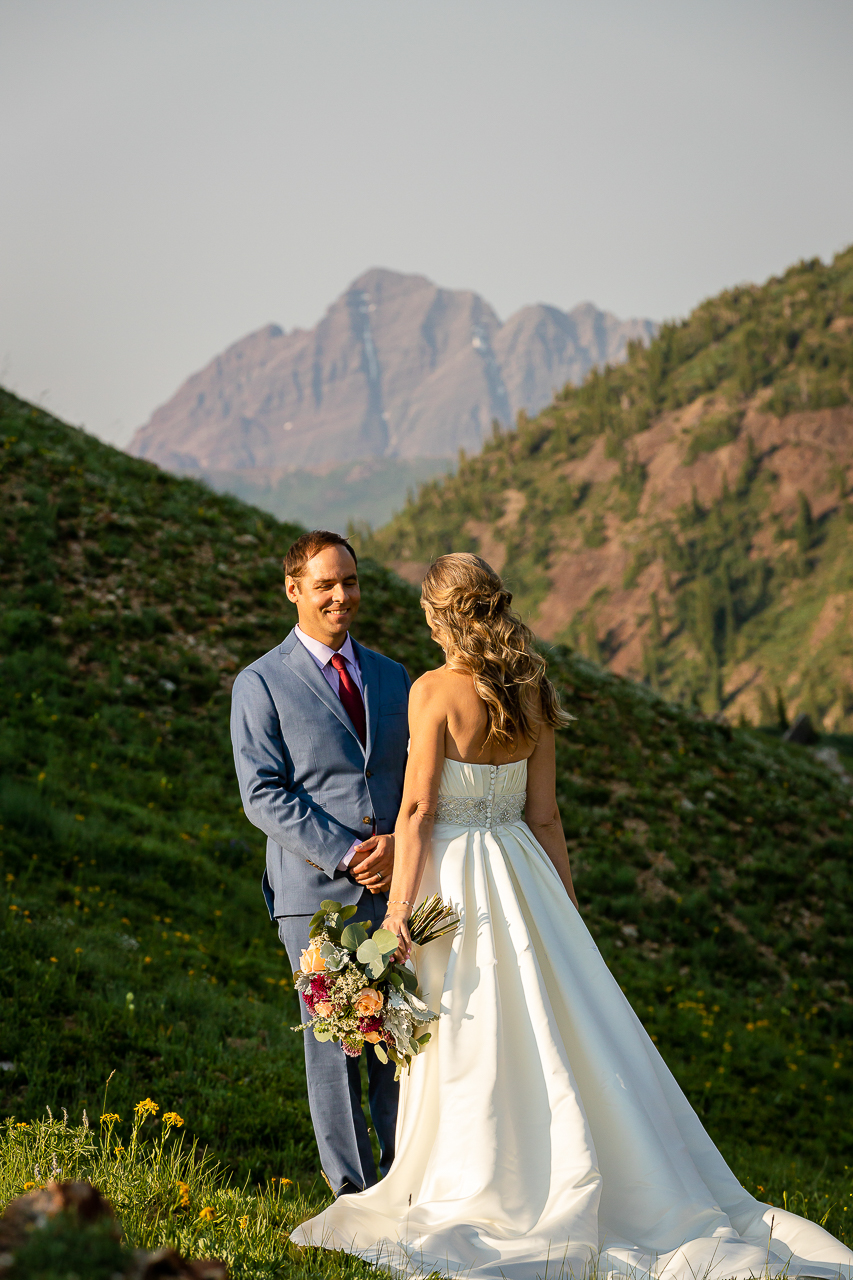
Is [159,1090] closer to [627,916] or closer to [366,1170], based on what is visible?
[366,1170]

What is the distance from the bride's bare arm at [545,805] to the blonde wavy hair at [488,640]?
0.68 feet

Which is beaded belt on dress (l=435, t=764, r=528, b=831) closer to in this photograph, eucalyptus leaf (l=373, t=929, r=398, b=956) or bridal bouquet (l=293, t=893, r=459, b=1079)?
bridal bouquet (l=293, t=893, r=459, b=1079)

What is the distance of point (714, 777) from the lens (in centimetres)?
1472

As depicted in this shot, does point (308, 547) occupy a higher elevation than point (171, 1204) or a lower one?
higher

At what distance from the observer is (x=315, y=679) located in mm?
4137

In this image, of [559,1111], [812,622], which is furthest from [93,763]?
[812,622]

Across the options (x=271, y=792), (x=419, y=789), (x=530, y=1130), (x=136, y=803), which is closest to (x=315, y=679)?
(x=271, y=792)

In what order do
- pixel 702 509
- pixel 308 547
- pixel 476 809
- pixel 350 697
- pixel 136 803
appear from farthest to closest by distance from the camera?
pixel 702 509 < pixel 136 803 < pixel 350 697 < pixel 308 547 < pixel 476 809

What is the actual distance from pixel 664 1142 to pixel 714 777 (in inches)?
455

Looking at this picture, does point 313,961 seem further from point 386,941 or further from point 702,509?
point 702,509

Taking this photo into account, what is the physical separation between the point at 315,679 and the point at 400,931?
1.12m

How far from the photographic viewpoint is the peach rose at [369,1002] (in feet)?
11.6

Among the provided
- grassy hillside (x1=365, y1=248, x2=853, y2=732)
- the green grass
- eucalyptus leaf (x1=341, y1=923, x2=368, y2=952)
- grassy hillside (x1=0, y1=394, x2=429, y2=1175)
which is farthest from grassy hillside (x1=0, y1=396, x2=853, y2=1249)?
grassy hillside (x1=365, y1=248, x2=853, y2=732)

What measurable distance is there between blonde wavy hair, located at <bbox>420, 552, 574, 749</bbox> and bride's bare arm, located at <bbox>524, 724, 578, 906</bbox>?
21 centimetres
